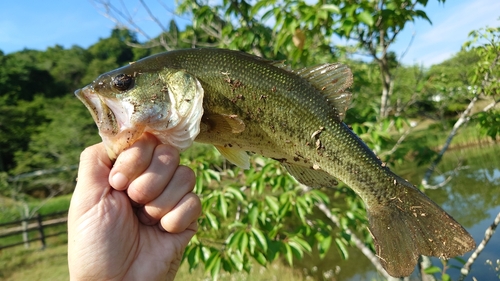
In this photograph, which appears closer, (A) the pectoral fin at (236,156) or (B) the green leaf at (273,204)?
(A) the pectoral fin at (236,156)

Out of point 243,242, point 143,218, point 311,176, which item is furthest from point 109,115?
point 243,242

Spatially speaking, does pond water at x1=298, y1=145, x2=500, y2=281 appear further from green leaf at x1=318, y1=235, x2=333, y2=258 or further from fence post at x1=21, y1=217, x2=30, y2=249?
fence post at x1=21, y1=217, x2=30, y2=249

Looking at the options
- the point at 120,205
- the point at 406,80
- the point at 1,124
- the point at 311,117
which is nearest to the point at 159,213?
the point at 120,205

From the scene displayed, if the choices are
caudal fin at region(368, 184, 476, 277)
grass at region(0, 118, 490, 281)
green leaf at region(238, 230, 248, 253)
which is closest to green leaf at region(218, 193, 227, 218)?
green leaf at region(238, 230, 248, 253)

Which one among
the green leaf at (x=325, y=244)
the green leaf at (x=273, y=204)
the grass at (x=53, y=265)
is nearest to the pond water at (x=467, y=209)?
the grass at (x=53, y=265)

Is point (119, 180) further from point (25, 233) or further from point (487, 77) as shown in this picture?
point (25, 233)

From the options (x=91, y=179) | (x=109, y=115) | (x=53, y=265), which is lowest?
(x=53, y=265)

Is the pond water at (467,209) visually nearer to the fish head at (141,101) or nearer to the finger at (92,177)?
the fish head at (141,101)
